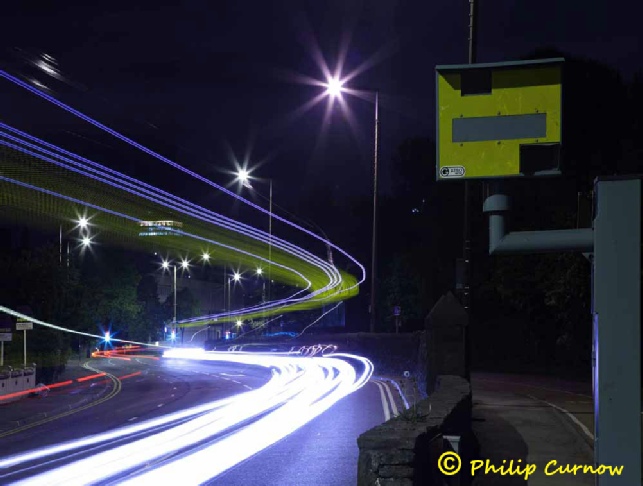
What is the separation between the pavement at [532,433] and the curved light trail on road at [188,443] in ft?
13.6

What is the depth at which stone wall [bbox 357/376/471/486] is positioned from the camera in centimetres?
652

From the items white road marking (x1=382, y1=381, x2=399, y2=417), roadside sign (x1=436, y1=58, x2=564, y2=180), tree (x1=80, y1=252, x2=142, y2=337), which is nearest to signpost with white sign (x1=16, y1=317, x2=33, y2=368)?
white road marking (x1=382, y1=381, x2=399, y2=417)

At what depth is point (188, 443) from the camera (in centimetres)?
1506

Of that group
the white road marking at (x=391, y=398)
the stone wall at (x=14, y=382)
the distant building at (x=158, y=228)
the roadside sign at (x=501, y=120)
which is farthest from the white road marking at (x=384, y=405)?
the distant building at (x=158, y=228)

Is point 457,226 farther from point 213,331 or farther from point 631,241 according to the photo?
point 213,331

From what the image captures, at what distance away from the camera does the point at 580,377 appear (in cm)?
3123

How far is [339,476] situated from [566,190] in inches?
862

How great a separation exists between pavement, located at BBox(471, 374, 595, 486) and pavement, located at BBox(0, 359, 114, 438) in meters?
12.1

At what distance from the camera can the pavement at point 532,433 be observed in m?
10.8

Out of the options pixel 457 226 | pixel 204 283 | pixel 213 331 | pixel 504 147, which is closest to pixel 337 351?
pixel 457 226

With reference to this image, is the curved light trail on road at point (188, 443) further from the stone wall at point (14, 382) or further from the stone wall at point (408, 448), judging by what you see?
the stone wall at point (14, 382)

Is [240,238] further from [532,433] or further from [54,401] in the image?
[532,433]

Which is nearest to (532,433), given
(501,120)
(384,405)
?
(384,405)

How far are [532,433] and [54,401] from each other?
20.3m
